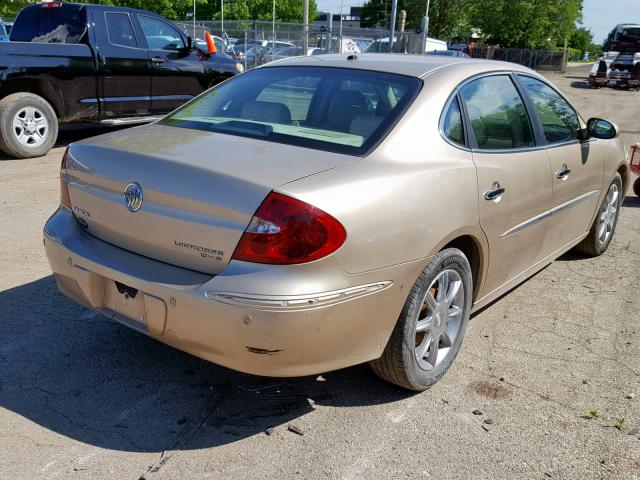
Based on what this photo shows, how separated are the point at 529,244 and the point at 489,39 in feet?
165

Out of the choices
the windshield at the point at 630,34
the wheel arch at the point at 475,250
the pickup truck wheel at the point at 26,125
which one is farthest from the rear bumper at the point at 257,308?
the windshield at the point at 630,34

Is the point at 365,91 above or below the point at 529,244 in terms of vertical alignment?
above

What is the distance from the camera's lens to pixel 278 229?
255 centimetres

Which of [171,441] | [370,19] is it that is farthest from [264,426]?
[370,19]

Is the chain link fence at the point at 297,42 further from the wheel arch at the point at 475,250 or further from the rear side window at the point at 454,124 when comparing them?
the wheel arch at the point at 475,250

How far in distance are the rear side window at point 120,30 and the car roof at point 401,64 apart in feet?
20.0

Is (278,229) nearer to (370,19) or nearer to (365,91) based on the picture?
(365,91)

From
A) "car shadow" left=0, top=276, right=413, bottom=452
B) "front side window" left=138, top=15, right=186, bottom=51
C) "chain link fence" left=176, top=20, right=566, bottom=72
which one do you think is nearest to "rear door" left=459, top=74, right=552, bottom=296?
"car shadow" left=0, top=276, right=413, bottom=452

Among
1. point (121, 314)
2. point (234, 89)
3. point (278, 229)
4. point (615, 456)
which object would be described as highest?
point (234, 89)

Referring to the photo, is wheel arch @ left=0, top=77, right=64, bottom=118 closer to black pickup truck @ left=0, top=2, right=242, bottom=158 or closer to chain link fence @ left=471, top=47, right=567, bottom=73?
black pickup truck @ left=0, top=2, right=242, bottom=158

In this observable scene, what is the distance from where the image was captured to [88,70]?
8.93 metres

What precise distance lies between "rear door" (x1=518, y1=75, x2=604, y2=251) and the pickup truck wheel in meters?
6.60

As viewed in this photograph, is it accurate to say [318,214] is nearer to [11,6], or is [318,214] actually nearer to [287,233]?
[287,233]

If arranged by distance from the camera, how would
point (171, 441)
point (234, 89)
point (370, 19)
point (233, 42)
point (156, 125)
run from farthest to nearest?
point (370, 19) → point (233, 42) → point (234, 89) → point (156, 125) → point (171, 441)
